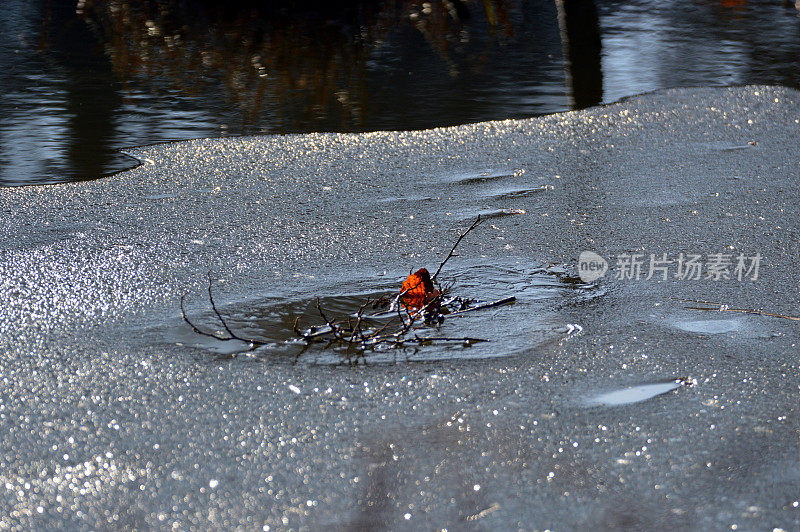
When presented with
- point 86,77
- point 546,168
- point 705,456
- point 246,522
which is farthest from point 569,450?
point 86,77

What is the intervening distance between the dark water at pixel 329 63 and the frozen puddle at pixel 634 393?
11.2ft

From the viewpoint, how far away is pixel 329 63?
8.27 m

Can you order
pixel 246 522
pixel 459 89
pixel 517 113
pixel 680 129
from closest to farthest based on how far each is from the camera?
pixel 246 522 → pixel 680 129 → pixel 517 113 → pixel 459 89

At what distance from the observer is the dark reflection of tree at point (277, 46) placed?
22.1 feet

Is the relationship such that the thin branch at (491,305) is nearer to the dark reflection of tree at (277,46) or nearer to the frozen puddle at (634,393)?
the frozen puddle at (634,393)

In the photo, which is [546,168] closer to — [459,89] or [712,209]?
Answer: [712,209]

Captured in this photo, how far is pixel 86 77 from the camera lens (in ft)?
25.5

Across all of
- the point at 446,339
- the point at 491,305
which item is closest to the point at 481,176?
the point at 491,305

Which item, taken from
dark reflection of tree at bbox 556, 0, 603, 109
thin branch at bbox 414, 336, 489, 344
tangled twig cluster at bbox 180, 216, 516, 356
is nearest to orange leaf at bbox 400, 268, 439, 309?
tangled twig cluster at bbox 180, 216, 516, 356

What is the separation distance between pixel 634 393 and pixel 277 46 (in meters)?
7.40

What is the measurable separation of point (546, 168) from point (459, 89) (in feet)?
7.04

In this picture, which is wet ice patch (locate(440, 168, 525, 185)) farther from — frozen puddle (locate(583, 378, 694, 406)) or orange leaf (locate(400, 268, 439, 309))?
frozen puddle (locate(583, 378, 694, 406))

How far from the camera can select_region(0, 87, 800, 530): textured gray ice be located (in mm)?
2209

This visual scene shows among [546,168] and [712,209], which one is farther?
[546,168]
